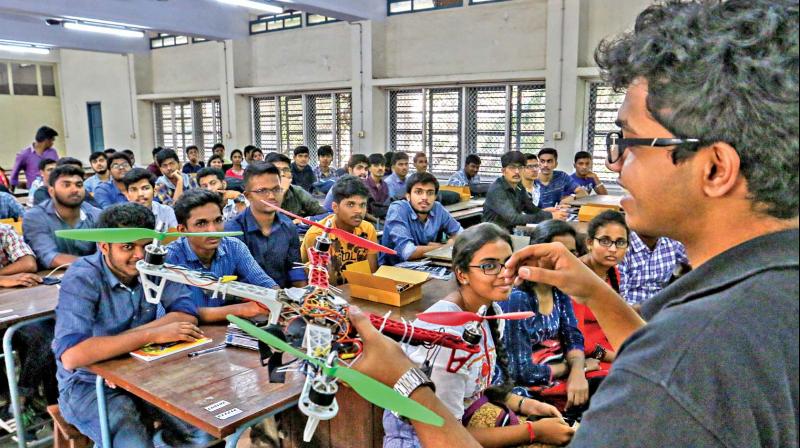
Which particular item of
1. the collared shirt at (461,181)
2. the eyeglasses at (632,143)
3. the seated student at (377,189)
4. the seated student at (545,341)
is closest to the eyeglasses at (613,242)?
the seated student at (545,341)

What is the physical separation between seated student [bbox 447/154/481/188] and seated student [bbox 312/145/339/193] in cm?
171

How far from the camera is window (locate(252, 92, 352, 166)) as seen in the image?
32.3 ft

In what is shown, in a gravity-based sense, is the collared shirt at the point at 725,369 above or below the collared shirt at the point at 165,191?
above

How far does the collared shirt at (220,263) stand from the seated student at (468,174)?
5.09m

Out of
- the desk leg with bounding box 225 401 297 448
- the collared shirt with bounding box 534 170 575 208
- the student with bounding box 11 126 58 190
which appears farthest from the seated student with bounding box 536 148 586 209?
the student with bounding box 11 126 58 190

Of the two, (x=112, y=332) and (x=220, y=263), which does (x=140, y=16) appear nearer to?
(x=220, y=263)

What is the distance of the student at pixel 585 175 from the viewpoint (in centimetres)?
712

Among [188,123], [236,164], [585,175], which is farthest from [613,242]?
[188,123]

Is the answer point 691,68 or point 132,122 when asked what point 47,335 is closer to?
point 691,68

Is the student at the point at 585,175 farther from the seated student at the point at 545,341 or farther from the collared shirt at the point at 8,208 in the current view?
the collared shirt at the point at 8,208

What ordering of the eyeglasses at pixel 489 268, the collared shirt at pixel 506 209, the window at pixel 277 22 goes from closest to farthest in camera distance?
1. the eyeglasses at pixel 489 268
2. the collared shirt at pixel 506 209
3. the window at pixel 277 22

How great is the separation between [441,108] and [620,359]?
27.9ft

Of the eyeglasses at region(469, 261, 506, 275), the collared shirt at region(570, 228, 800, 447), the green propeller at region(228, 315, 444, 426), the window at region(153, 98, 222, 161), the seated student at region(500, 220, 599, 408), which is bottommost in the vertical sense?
the seated student at region(500, 220, 599, 408)

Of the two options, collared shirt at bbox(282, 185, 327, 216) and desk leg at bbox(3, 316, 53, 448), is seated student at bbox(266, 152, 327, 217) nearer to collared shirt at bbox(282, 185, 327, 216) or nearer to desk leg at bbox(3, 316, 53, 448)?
collared shirt at bbox(282, 185, 327, 216)
